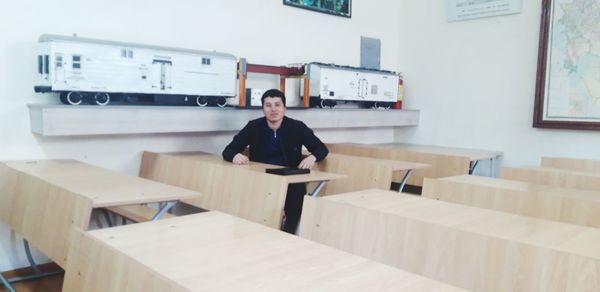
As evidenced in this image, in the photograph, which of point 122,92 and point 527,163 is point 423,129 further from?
point 122,92

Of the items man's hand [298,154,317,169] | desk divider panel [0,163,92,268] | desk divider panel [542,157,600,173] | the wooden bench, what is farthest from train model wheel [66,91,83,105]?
desk divider panel [542,157,600,173]

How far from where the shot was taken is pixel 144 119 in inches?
120

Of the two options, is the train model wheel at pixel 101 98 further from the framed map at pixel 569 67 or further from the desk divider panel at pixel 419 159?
the framed map at pixel 569 67

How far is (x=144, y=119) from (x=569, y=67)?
3198 mm

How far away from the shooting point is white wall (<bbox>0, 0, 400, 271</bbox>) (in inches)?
112

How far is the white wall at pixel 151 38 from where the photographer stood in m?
2.85

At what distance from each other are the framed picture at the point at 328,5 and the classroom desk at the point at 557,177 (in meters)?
2.25

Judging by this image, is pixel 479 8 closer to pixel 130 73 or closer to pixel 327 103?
pixel 327 103

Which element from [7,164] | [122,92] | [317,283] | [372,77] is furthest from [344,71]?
[317,283]

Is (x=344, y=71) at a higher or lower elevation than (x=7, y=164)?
higher

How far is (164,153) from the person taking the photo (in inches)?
135

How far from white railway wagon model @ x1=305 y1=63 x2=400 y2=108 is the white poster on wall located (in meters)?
0.79

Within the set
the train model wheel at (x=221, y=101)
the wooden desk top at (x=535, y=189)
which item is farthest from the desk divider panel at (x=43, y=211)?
the wooden desk top at (x=535, y=189)

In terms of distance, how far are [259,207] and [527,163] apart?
9.04ft
